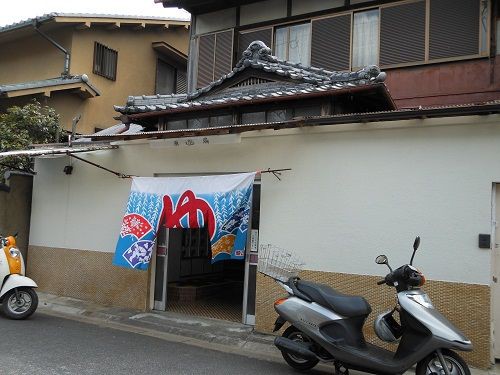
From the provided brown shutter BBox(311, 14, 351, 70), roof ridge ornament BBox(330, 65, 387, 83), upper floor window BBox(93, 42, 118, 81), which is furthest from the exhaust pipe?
upper floor window BBox(93, 42, 118, 81)

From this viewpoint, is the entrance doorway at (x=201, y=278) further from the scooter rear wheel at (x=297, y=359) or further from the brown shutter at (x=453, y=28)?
the brown shutter at (x=453, y=28)

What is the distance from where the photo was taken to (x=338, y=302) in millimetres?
5508

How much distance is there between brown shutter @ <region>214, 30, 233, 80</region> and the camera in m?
12.1

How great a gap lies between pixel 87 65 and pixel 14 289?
9.41m

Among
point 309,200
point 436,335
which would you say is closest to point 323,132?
point 309,200

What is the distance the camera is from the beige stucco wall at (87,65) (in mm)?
14766

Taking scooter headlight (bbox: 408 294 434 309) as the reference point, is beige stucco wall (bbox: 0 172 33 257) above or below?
above

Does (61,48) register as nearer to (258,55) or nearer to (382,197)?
(258,55)

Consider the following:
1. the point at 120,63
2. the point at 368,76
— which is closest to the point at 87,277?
the point at 368,76

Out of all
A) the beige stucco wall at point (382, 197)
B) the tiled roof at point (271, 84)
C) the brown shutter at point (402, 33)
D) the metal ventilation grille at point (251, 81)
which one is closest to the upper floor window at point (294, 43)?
the tiled roof at point (271, 84)

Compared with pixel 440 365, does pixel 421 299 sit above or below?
above

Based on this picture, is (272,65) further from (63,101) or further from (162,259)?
(63,101)

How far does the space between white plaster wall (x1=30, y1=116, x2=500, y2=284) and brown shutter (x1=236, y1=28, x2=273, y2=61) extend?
443 centimetres

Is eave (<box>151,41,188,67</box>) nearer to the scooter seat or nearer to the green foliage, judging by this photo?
the green foliage
